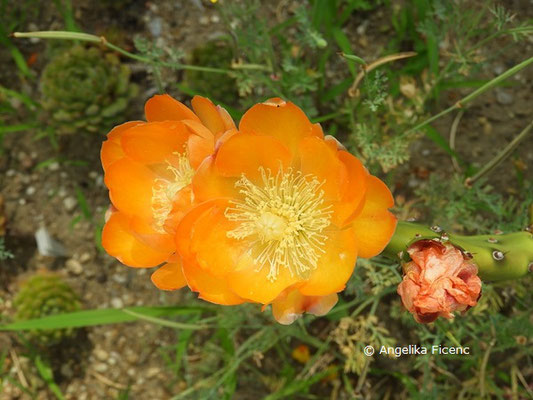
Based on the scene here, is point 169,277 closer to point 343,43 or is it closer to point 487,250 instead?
point 487,250

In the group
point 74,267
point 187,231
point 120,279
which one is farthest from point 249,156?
point 74,267

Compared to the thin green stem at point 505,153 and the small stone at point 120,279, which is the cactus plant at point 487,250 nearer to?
the thin green stem at point 505,153

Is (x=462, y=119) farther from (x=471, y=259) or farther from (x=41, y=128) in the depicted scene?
(x=41, y=128)

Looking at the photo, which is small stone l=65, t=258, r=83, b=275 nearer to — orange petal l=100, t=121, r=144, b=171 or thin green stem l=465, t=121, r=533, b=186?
orange petal l=100, t=121, r=144, b=171

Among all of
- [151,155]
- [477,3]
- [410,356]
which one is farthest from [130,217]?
[477,3]

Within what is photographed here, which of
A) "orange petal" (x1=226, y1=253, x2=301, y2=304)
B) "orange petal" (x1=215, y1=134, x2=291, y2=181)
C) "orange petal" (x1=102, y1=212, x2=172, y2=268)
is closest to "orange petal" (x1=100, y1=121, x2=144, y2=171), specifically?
"orange petal" (x1=102, y1=212, x2=172, y2=268)

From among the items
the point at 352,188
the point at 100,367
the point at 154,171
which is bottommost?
the point at 100,367

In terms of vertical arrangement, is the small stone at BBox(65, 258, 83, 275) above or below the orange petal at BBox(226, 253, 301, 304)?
below
